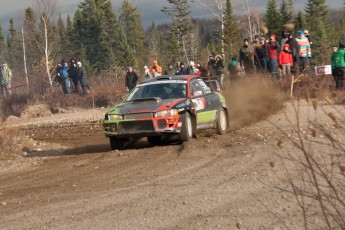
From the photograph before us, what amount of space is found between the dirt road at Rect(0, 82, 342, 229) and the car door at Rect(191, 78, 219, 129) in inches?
16.2

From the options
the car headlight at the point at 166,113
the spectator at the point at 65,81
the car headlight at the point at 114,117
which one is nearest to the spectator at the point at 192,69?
the spectator at the point at 65,81

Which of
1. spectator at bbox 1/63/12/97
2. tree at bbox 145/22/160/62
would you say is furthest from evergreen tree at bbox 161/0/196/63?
spectator at bbox 1/63/12/97

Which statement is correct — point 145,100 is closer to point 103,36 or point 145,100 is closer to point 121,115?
point 121,115

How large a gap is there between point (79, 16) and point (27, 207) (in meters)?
89.9

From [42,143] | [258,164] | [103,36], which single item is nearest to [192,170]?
[258,164]

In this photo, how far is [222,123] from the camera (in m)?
15.8

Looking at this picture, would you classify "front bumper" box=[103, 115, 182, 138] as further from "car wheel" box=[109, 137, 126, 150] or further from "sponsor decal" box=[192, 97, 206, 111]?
"sponsor decal" box=[192, 97, 206, 111]

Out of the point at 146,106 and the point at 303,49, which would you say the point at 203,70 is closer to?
the point at 303,49

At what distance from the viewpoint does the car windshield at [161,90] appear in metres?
14.7

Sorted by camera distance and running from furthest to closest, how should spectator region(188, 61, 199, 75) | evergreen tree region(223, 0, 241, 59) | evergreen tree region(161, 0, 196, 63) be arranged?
evergreen tree region(161, 0, 196, 63) < spectator region(188, 61, 199, 75) < evergreen tree region(223, 0, 241, 59)

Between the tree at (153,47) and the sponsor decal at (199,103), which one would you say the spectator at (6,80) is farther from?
the tree at (153,47)

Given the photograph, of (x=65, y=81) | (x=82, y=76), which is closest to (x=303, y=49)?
(x=82, y=76)

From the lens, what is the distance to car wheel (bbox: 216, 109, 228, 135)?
51.0 ft

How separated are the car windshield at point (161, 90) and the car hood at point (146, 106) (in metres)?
0.39
